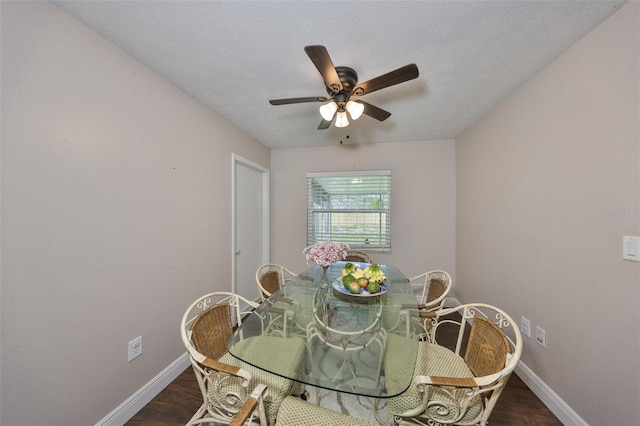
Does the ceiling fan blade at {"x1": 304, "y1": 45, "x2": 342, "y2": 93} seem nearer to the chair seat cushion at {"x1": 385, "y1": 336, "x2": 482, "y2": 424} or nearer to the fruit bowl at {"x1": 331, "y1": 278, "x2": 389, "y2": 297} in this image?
the fruit bowl at {"x1": 331, "y1": 278, "x2": 389, "y2": 297}

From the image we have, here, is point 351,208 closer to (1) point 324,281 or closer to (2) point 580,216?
(1) point 324,281

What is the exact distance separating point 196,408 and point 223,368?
0.97 metres

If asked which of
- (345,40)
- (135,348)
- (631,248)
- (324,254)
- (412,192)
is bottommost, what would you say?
(135,348)

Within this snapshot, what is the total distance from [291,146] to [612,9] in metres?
3.01

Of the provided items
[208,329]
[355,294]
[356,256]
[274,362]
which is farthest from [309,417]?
[356,256]

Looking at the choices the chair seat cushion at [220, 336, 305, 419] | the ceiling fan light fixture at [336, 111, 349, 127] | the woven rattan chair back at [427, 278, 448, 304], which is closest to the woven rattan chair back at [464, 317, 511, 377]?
the woven rattan chair back at [427, 278, 448, 304]

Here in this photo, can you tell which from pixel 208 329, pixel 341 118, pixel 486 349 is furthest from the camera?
pixel 341 118

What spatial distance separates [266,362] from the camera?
1146 mm

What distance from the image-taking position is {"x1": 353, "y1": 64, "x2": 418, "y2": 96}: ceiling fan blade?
1.27 m

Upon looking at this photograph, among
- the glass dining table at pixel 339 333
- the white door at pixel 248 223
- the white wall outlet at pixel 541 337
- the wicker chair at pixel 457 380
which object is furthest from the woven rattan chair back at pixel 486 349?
the white door at pixel 248 223

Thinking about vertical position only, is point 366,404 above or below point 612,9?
below

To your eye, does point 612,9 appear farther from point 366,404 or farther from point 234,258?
point 234,258

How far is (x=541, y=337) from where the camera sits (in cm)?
162

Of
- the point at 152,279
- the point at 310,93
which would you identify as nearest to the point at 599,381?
the point at 310,93
